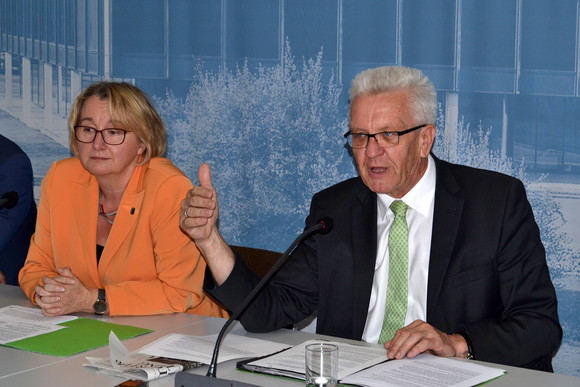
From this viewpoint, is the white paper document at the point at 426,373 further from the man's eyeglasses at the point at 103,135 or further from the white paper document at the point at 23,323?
the man's eyeglasses at the point at 103,135

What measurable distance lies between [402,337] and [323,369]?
368mm

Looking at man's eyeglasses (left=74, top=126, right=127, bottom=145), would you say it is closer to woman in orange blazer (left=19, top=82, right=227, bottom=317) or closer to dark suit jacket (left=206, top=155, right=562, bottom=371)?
woman in orange blazer (left=19, top=82, right=227, bottom=317)

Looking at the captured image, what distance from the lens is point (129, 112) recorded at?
110 inches

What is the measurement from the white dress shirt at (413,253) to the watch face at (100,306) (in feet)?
2.76

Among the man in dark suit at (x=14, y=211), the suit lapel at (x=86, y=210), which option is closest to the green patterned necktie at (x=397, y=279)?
the suit lapel at (x=86, y=210)

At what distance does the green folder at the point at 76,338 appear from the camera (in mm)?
2002

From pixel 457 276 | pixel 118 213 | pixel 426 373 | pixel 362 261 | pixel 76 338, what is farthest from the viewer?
pixel 118 213

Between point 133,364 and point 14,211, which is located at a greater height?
point 14,211

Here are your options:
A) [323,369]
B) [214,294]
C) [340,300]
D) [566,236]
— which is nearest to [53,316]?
[214,294]

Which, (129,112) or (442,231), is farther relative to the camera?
(129,112)

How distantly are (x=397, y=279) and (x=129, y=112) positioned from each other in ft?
3.99

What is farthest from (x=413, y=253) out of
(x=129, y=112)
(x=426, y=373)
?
(x=129, y=112)

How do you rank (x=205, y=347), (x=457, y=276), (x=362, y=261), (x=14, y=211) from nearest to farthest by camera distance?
(x=205, y=347) < (x=457, y=276) < (x=362, y=261) < (x=14, y=211)

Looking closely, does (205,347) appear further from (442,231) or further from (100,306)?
(442,231)
